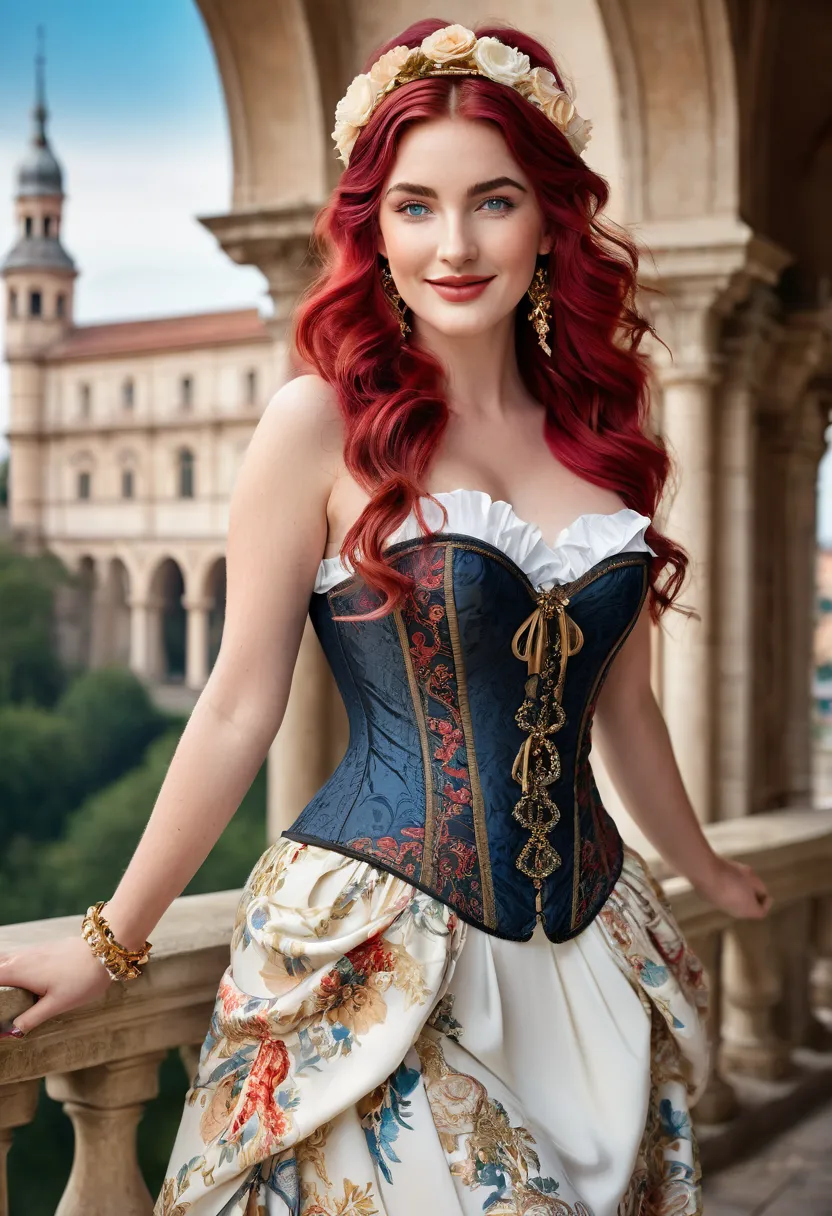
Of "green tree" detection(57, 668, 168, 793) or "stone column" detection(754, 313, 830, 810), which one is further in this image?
"green tree" detection(57, 668, 168, 793)

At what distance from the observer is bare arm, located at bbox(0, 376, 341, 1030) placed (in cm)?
145

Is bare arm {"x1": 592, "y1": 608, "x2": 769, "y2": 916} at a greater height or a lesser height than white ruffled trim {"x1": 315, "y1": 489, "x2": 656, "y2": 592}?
lesser

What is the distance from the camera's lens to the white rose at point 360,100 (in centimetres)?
155

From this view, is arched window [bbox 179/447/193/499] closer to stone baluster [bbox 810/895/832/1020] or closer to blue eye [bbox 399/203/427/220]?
stone baluster [bbox 810/895/832/1020]

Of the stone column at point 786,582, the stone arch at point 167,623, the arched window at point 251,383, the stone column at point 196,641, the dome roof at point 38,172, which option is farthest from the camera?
the dome roof at point 38,172

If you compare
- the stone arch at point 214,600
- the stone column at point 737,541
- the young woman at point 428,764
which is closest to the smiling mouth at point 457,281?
the young woman at point 428,764

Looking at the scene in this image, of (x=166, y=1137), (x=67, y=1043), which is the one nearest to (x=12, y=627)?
(x=166, y=1137)

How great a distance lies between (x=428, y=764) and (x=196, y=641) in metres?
33.4

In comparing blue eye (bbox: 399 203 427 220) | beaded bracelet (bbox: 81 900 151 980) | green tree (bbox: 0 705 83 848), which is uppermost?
blue eye (bbox: 399 203 427 220)

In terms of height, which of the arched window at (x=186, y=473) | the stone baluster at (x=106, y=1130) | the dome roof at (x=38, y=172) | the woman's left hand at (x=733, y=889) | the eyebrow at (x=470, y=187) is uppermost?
the dome roof at (x=38, y=172)

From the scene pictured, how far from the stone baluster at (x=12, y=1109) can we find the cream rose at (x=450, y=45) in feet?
3.75

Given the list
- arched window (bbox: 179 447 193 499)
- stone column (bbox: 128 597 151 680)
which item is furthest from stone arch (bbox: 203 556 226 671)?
arched window (bbox: 179 447 193 499)

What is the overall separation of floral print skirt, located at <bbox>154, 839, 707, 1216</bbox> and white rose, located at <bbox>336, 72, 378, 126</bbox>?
0.75m

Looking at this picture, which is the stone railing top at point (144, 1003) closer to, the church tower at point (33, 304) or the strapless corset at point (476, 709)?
the strapless corset at point (476, 709)
